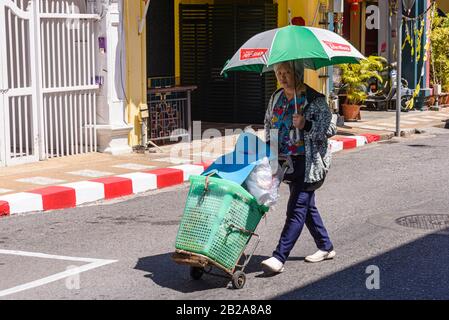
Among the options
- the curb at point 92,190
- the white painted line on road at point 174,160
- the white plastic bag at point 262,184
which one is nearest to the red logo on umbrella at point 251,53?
the white plastic bag at point 262,184

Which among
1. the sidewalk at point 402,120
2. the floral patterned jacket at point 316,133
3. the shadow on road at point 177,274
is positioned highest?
the floral patterned jacket at point 316,133

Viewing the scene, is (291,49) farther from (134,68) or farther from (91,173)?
(134,68)

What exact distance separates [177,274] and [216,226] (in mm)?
821

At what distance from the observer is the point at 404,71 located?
67.3 ft

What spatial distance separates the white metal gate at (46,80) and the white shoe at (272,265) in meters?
5.91

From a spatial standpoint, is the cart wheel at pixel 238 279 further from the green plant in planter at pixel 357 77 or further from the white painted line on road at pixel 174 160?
the green plant in planter at pixel 357 77

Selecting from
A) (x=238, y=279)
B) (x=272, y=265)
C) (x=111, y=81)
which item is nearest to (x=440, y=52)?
(x=111, y=81)

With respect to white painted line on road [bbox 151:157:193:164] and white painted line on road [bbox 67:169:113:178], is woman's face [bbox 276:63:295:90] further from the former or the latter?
white painted line on road [bbox 151:157:193:164]

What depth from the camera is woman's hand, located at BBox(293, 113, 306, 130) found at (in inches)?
255

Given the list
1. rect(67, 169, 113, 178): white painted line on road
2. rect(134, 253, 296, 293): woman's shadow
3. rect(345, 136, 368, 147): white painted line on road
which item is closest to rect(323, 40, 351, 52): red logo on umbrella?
rect(134, 253, 296, 293): woman's shadow

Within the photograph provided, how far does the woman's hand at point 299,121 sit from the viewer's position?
648cm

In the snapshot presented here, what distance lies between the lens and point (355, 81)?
57.0ft
